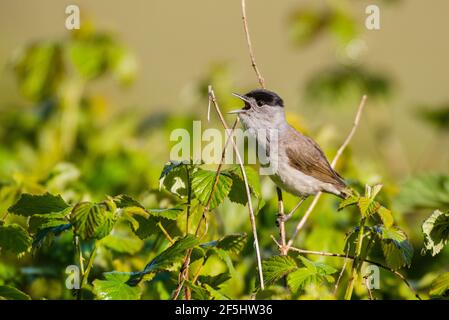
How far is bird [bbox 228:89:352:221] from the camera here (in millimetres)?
3574

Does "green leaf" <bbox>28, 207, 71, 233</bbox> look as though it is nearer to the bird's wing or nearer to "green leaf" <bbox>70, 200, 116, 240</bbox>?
"green leaf" <bbox>70, 200, 116, 240</bbox>

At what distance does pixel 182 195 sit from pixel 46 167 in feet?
Result: 7.02

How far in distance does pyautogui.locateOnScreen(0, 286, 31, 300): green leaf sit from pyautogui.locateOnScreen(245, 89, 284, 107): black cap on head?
1386 millimetres

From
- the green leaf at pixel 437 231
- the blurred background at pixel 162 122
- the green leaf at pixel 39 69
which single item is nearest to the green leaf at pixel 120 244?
the blurred background at pixel 162 122

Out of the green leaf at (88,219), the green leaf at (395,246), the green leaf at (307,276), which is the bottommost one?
the green leaf at (307,276)

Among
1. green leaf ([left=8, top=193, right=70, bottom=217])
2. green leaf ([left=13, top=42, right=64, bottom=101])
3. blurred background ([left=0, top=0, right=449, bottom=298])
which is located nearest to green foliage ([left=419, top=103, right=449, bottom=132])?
blurred background ([left=0, top=0, right=449, bottom=298])

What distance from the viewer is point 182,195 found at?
9.36ft

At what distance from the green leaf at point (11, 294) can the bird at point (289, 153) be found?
1331mm

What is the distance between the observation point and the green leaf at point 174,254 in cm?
244

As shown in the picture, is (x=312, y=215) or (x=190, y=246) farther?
(x=312, y=215)

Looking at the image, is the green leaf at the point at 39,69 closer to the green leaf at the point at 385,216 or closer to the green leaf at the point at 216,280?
the green leaf at the point at 216,280

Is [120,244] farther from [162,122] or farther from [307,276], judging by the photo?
[162,122]

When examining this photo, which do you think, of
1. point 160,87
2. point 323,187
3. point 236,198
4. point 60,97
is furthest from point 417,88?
point 236,198
